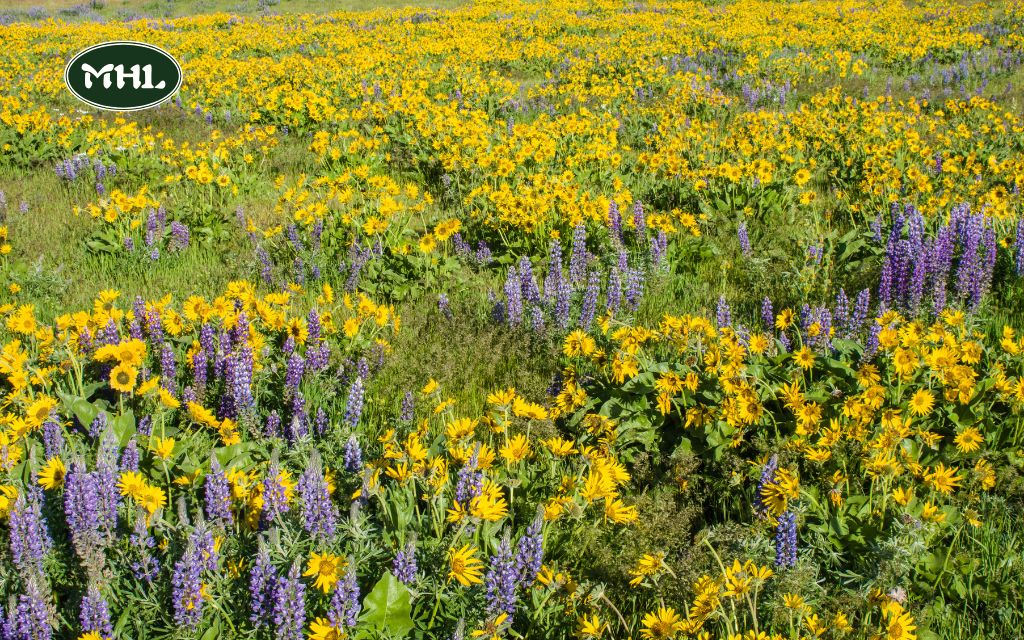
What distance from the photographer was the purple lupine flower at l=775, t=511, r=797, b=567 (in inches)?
97.8

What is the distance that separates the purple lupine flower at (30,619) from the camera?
193cm

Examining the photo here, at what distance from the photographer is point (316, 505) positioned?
2344 millimetres

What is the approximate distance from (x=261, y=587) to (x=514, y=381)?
7.16ft

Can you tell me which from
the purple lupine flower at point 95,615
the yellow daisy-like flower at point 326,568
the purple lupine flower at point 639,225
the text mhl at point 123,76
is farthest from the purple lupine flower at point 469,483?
the text mhl at point 123,76

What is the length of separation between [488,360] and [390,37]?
1494cm

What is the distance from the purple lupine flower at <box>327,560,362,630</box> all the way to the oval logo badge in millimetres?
11294

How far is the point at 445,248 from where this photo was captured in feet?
19.8

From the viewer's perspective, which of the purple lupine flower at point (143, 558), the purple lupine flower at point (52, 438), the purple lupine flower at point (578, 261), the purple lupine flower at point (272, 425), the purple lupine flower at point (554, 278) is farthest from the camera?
the purple lupine flower at point (578, 261)

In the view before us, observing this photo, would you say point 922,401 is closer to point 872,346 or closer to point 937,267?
point 872,346

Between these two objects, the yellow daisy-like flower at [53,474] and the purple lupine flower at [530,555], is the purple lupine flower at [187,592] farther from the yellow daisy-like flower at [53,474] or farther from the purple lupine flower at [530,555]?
the purple lupine flower at [530,555]

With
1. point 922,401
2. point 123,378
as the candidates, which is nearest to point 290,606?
point 123,378

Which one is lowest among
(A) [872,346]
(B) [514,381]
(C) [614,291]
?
(B) [514,381]

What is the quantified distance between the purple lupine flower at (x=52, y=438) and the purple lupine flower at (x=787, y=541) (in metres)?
2.66

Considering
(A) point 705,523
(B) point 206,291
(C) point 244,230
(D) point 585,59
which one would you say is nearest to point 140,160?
(C) point 244,230
